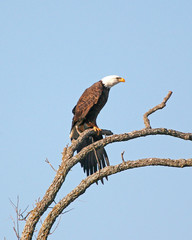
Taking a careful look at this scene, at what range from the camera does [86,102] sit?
8.03 meters

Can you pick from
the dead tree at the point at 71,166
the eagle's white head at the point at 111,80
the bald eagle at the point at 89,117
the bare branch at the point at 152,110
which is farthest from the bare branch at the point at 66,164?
the eagle's white head at the point at 111,80

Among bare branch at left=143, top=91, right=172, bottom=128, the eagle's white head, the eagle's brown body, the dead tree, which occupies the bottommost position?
the dead tree

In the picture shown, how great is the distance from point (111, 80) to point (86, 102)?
3.04 ft

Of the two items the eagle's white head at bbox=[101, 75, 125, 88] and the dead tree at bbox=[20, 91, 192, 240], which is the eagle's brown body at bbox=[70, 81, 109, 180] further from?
the dead tree at bbox=[20, 91, 192, 240]

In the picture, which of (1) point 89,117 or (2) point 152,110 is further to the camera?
(1) point 89,117

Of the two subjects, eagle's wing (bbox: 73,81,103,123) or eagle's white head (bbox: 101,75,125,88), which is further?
eagle's white head (bbox: 101,75,125,88)

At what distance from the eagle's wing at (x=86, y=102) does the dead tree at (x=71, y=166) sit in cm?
183

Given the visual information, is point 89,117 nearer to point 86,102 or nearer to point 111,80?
point 86,102

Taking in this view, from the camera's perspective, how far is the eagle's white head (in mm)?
8555

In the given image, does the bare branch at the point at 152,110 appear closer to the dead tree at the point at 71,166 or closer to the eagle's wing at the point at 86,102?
the dead tree at the point at 71,166

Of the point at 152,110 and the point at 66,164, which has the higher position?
the point at 152,110

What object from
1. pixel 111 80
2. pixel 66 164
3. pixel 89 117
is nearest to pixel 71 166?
pixel 66 164

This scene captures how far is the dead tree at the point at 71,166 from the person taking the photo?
488 centimetres

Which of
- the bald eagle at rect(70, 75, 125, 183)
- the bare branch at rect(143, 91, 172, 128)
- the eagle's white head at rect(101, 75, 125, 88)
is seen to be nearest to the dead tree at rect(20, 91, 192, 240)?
the bare branch at rect(143, 91, 172, 128)
